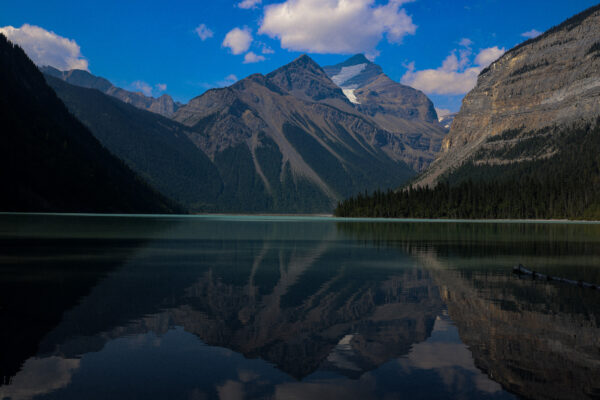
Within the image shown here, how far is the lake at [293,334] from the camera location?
14.2m

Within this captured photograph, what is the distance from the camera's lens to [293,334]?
2000cm

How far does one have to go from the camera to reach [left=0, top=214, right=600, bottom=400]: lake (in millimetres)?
14188

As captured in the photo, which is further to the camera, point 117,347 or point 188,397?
point 117,347

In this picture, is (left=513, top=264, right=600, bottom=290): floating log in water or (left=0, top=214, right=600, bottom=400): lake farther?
(left=513, top=264, right=600, bottom=290): floating log in water

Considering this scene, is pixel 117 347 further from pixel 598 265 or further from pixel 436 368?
pixel 598 265

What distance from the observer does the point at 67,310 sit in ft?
75.4

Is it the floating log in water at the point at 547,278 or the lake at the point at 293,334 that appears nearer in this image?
the lake at the point at 293,334

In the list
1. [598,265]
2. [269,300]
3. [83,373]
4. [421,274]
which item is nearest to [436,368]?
[83,373]

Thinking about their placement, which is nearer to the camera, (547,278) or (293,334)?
(293,334)

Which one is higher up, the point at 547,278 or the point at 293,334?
the point at 547,278

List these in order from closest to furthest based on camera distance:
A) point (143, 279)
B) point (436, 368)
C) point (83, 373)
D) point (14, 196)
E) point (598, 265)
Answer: point (83, 373) → point (436, 368) → point (143, 279) → point (598, 265) → point (14, 196)

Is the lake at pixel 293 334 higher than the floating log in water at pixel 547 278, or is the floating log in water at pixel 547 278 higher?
the floating log in water at pixel 547 278

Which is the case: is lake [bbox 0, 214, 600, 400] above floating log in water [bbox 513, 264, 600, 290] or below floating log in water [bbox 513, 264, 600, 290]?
below

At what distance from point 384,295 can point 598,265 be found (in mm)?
25196
